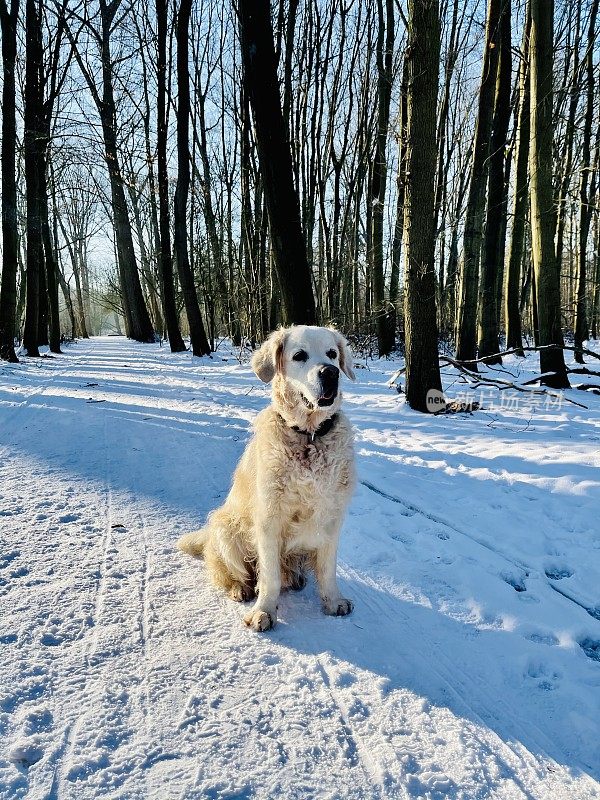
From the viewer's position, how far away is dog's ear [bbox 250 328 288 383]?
2871 mm

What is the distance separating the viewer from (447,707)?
1.97 meters

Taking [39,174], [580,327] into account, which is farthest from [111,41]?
[580,327]

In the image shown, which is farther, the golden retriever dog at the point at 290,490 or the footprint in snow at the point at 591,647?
the golden retriever dog at the point at 290,490

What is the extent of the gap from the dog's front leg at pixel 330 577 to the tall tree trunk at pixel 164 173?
15.6 metres

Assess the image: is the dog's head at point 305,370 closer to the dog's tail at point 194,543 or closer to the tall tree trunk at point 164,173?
the dog's tail at point 194,543

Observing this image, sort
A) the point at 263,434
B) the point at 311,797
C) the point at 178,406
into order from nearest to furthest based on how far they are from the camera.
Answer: the point at 311,797
the point at 263,434
the point at 178,406

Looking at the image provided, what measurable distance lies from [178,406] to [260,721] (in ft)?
21.6

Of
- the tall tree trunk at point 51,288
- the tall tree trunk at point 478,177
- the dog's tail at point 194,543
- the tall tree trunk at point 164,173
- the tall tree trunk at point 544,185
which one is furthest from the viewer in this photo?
the tall tree trunk at point 51,288

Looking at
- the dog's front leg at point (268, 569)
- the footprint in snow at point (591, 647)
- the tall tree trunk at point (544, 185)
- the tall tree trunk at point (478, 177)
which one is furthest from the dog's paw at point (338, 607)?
the tall tree trunk at point (478, 177)

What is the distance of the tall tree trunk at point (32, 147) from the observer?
44.1ft

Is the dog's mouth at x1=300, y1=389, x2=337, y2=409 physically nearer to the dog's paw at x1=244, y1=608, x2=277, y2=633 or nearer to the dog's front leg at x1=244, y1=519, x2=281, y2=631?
the dog's front leg at x1=244, y1=519, x2=281, y2=631

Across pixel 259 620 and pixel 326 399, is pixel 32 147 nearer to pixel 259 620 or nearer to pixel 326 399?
pixel 326 399

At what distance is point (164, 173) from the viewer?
17.2m

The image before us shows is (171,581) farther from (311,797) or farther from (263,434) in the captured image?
(311,797)
